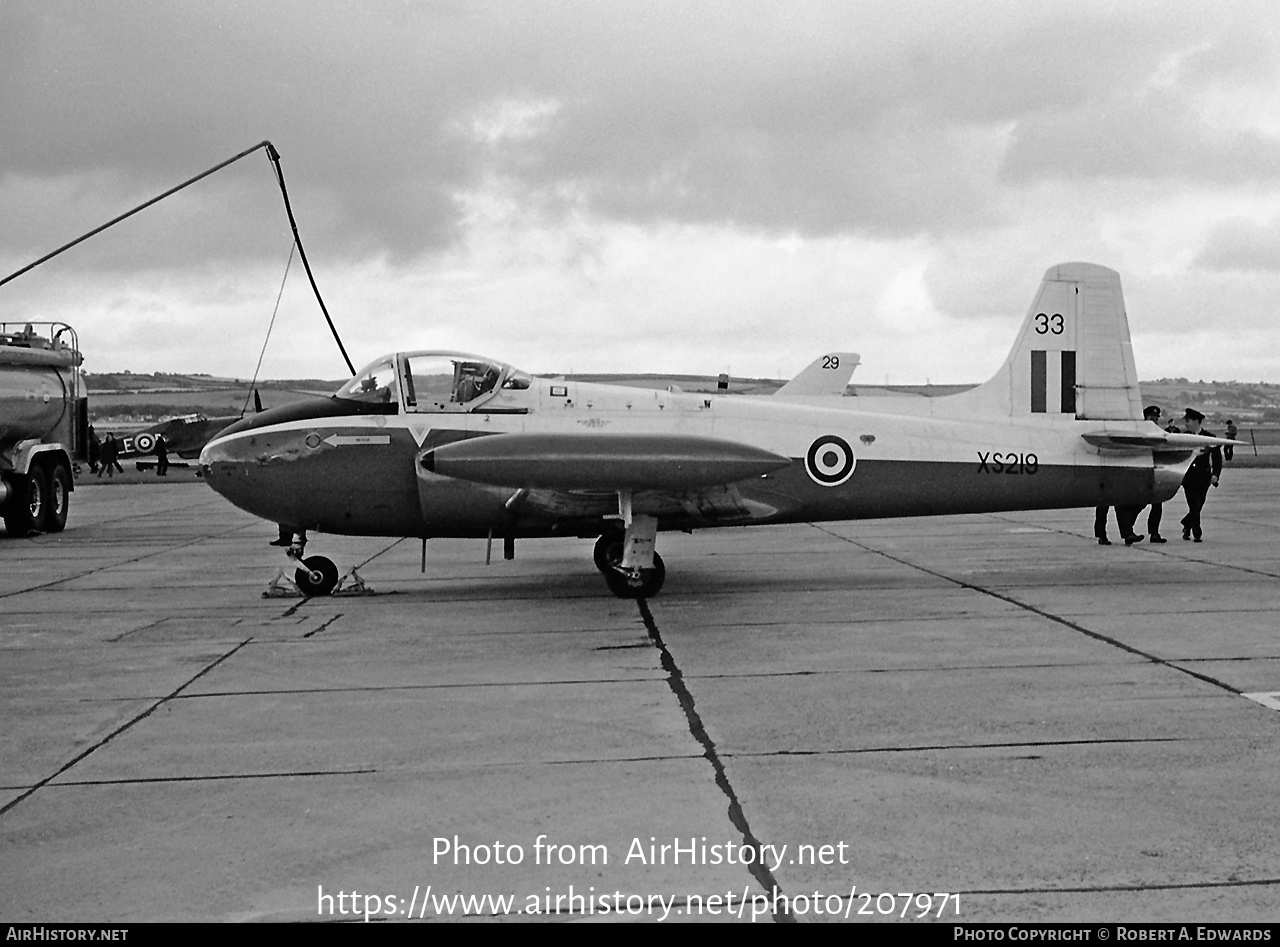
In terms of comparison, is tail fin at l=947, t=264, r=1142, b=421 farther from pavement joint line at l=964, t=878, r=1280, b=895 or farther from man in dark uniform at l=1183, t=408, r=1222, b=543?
pavement joint line at l=964, t=878, r=1280, b=895

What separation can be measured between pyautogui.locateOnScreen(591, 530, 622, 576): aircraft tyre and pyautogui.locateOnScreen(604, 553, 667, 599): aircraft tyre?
0.53 ft

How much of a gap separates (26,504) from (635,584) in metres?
13.1

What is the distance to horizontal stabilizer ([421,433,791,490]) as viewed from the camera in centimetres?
1075

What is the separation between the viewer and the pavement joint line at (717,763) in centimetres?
434

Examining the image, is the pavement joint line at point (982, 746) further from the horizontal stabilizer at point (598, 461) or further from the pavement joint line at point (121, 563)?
the pavement joint line at point (121, 563)

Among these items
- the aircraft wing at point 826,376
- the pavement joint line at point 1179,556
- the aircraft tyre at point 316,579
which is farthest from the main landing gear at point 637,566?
the aircraft wing at point 826,376

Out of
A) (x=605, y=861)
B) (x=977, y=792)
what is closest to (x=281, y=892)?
(x=605, y=861)

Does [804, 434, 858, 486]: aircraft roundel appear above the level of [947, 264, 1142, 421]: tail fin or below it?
below

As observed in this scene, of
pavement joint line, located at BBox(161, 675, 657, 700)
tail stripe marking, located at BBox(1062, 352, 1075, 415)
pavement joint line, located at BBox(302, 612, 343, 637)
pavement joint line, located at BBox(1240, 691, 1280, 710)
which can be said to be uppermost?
tail stripe marking, located at BBox(1062, 352, 1075, 415)

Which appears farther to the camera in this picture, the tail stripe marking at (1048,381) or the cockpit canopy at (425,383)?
the tail stripe marking at (1048,381)

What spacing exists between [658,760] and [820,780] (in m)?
0.81

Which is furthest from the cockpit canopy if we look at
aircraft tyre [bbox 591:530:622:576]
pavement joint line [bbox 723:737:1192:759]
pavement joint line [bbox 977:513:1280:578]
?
pavement joint line [bbox 977:513:1280:578]

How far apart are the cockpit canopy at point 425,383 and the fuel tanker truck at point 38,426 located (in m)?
9.48
